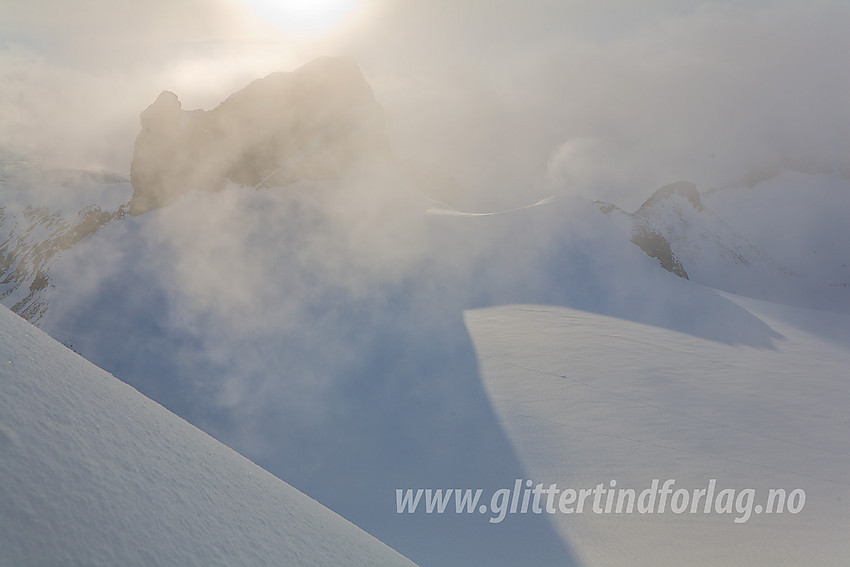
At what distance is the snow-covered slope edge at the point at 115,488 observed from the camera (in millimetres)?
1713

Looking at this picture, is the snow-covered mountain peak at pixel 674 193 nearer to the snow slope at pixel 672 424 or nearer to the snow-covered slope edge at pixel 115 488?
the snow slope at pixel 672 424

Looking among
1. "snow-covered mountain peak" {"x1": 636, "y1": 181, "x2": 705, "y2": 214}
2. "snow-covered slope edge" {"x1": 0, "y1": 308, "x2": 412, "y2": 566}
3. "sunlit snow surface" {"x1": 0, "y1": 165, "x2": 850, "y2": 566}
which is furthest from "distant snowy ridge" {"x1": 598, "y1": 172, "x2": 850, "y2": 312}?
"snow-covered slope edge" {"x1": 0, "y1": 308, "x2": 412, "y2": 566}

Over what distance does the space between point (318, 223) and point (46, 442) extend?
28453 mm

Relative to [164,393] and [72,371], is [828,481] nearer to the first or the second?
[72,371]

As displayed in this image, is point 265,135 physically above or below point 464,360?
above

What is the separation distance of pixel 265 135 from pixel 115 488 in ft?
125

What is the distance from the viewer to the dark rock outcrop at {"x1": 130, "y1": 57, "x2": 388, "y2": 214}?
33.7 m

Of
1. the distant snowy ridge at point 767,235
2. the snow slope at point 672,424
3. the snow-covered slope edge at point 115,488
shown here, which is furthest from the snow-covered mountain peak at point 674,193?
the snow-covered slope edge at point 115,488

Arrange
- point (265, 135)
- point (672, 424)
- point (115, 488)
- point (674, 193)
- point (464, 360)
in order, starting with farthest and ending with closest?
point (674, 193) → point (265, 135) → point (464, 360) → point (672, 424) → point (115, 488)

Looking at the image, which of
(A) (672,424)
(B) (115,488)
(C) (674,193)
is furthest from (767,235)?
(B) (115,488)

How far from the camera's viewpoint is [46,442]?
202 cm

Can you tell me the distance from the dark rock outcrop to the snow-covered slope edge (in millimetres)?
32137

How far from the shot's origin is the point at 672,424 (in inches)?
527

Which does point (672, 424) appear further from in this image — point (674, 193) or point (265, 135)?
point (674, 193)
